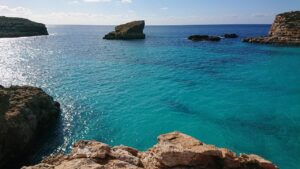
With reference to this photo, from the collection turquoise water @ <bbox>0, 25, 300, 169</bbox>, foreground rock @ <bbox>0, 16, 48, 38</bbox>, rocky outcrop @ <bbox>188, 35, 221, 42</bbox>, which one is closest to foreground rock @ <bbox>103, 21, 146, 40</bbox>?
rocky outcrop @ <bbox>188, 35, 221, 42</bbox>

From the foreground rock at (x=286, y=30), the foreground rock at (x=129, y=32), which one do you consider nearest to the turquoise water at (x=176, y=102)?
the foreground rock at (x=286, y=30)

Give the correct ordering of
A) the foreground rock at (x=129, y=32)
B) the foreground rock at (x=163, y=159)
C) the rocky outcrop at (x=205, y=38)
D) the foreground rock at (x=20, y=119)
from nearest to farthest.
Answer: the foreground rock at (x=163, y=159), the foreground rock at (x=20, y=119), the rocky outcrop at (x=205, y=38), the foreground rock at (x=129, y=32)

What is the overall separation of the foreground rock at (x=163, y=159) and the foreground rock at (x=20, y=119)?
10189mm

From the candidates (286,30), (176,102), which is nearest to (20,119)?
(176,102)

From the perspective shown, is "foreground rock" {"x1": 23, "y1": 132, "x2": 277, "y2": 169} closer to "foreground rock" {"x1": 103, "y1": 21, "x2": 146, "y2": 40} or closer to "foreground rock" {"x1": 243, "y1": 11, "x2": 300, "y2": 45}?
"foreground rock" {"x1": 243, "y1": 11, "x2": 300, "y2": 45}

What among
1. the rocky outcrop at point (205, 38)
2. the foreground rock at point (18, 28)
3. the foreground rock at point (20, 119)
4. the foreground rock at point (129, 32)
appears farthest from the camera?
the foreground rock at point (18, 28)

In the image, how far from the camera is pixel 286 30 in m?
107

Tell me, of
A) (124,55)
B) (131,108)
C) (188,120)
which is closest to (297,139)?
(188,120)

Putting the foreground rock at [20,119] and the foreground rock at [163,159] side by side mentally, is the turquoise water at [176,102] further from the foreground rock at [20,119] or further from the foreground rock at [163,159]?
the foreground rock at [163,159]

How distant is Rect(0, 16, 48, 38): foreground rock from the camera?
516 feet

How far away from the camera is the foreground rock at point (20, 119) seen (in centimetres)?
2245

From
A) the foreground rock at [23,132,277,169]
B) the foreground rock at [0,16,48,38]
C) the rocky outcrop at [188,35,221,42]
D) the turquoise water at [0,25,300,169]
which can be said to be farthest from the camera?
the foreground rock at [0,16,48,38]

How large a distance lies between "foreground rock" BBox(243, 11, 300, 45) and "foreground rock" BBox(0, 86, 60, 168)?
91646 mm

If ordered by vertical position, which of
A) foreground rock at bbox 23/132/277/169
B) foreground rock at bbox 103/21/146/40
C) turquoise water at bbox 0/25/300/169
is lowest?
turquoise water at bbox 0/25/300/169
